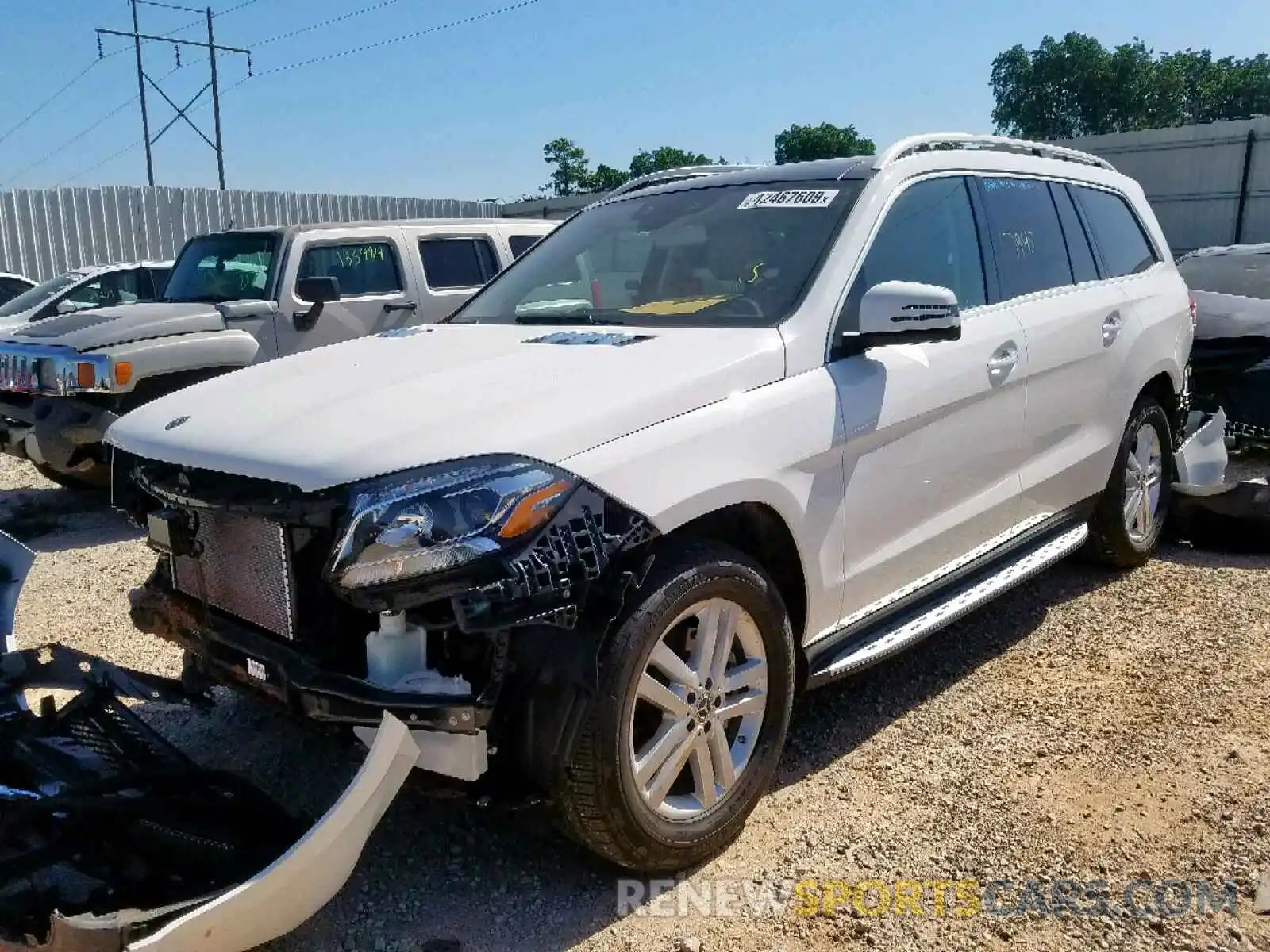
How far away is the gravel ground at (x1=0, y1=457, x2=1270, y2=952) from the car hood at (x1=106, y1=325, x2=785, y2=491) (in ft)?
2.46

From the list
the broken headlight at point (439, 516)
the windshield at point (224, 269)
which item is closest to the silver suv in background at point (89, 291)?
the windshield at point (224, 269)

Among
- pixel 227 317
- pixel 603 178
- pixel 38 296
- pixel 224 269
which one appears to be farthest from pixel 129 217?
pixel 603 178

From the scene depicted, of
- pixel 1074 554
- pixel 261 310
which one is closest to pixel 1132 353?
pixel 1074 554

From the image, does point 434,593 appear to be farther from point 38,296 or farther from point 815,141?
point 815,141

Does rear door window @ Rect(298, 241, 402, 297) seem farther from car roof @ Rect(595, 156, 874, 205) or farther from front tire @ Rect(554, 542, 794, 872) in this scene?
front tire @ Rect(554, 542, 794, 872)

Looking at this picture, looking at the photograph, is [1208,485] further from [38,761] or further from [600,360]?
[38,761]

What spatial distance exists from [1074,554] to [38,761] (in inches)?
180

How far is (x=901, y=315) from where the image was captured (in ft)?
10.4

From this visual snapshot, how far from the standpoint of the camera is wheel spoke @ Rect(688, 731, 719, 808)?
287 cm

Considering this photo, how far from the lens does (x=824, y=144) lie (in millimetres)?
58375

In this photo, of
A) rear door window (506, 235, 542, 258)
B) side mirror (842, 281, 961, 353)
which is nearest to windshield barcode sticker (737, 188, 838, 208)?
side mirror (842, 281, 961, 353)

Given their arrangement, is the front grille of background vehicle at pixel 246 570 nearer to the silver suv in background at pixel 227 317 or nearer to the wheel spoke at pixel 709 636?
the wheel spoke at pixel 709 636

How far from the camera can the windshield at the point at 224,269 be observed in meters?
7.85

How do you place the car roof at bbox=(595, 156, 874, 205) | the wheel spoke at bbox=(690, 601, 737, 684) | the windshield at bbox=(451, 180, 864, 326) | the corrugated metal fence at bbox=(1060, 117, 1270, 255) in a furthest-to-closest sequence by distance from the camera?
the corrugated metal fence at bbox=(1060, 117, 1270, 255), the car roof at bbox=(595, 156, 874, 205), the windshield at bbox=(451, 180, 864, 326), the wheel spoke at bbox=(690, 601, 737, 684)
